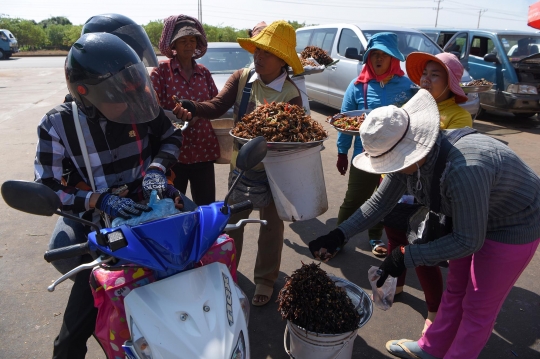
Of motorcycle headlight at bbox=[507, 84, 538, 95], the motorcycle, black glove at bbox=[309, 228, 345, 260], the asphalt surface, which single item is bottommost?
the asphalt surface

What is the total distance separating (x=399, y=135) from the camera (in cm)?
198

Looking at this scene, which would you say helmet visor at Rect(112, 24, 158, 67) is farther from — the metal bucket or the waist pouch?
the metal bucket

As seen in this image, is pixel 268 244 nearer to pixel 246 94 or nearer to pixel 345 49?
pixel 246 94

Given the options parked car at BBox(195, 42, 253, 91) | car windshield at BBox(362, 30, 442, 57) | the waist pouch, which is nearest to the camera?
the waist pouch

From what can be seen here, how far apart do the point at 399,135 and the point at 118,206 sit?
4.37 ft

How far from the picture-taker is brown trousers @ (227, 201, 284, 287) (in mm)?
3299

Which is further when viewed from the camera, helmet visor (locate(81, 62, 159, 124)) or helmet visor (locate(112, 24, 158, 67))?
helmet visor (locate(112, 24, 158, 67))

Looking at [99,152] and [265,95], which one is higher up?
[265,95]

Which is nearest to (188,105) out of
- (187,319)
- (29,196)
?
(29,196)

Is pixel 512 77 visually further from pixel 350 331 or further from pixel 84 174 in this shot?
pixel 84 174

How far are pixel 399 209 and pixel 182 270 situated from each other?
5.74 feet


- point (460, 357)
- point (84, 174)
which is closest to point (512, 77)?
point (460, 357)

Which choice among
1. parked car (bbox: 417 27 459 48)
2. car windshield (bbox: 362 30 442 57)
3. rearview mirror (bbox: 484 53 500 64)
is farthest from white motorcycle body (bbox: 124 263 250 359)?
parked car (bbox: 417 27 459 48)

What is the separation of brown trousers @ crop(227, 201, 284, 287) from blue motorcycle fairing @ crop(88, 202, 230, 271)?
1539 millimetres
